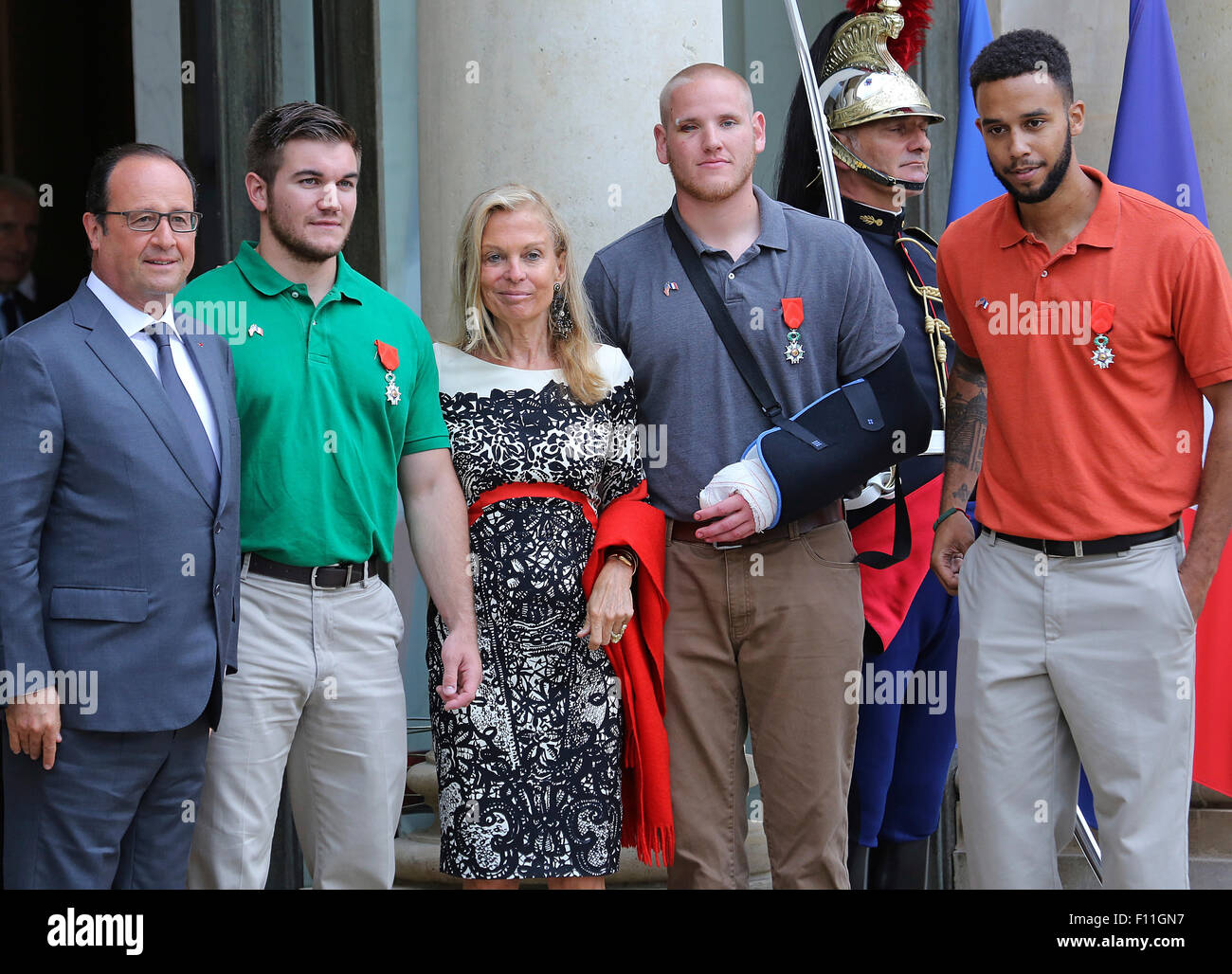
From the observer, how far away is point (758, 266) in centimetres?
389

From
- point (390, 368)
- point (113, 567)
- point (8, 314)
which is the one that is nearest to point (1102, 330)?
point (390, 368)

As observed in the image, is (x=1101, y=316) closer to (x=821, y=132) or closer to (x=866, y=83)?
(x=821, y=132)

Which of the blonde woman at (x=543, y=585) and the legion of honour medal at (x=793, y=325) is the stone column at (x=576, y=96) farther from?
the legion of honour medal at (x=793, y=325)

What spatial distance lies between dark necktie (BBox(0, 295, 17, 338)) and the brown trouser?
189 centimetres

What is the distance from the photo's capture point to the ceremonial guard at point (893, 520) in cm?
420

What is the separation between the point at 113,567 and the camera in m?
3.16

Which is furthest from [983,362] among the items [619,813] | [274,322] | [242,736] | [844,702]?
[242,736]

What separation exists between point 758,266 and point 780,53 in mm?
3563

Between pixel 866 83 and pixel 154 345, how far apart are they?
2237 millimetres

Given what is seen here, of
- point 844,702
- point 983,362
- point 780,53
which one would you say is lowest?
point 844,702

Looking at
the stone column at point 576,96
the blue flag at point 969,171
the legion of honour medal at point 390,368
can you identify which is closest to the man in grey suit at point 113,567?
the legion of honour medal at point 390,368

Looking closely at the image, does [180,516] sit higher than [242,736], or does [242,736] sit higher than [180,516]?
[180,516]

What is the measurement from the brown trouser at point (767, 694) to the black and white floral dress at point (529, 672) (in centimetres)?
22
